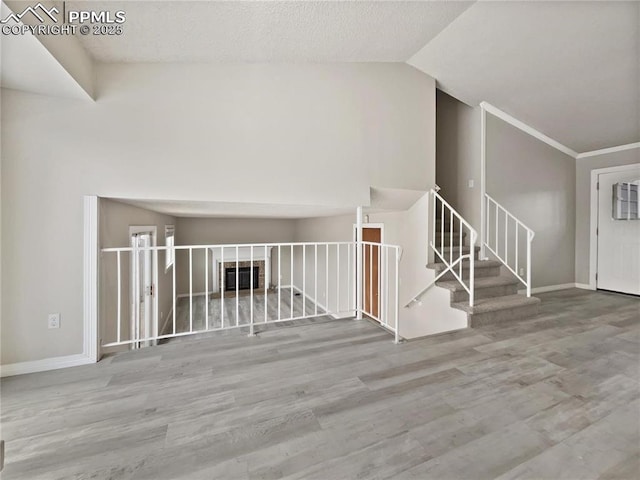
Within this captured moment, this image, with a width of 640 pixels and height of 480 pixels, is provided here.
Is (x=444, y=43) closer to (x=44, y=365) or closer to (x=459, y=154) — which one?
(x=459, y=154)

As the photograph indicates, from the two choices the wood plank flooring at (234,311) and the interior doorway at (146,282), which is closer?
the interior doorway at (146,282)

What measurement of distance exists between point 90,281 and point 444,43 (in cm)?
411

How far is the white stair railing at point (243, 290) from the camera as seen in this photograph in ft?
7.97

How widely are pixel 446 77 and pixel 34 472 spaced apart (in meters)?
4.84

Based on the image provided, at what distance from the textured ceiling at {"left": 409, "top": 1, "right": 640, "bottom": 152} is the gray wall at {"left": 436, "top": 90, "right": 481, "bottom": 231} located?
39 cm

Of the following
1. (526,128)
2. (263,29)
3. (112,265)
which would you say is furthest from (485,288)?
(112,265)

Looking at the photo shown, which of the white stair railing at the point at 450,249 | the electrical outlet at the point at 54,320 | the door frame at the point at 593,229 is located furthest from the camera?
the door frame at the point at 593,229

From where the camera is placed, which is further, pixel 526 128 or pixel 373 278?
pixel 373 278

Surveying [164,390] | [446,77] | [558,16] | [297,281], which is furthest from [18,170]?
[297,281]

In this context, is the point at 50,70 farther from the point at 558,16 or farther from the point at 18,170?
the point at 558,16

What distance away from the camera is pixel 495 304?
121 inches

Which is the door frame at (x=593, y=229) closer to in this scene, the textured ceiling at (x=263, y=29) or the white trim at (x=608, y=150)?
the white trim at (x=608, y=150)

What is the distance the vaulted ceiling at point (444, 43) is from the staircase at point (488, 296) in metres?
2.07

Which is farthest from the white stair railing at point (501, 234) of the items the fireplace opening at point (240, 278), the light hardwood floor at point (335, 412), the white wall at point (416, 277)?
the fireplace opening at point (240, 278)
